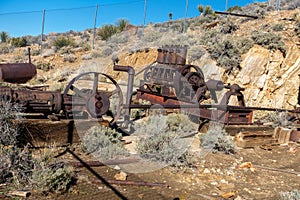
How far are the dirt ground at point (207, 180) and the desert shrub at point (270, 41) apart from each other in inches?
321

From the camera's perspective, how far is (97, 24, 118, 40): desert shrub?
95.1 ft

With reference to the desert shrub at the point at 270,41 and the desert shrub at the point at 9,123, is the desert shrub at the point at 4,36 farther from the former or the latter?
the desert shrub at the point at 9,123

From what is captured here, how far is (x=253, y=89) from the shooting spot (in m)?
13.0

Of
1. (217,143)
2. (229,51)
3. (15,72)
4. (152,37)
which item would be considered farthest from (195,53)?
(15,72)

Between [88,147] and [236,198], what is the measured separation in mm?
2717

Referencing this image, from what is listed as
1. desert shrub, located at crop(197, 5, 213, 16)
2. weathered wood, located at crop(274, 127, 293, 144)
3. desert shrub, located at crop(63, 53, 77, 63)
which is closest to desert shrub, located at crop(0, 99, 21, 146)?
weathered wood, located at crop(274, 127, 293, 144)

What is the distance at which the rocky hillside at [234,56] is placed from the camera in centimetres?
1289

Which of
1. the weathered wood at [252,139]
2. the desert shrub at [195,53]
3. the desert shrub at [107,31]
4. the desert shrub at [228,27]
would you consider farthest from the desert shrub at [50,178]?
the desert shrub at [107,31]

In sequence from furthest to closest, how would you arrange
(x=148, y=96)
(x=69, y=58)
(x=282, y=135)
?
(x=69, y=58), (x=148, y=96), (x=282, y=135)

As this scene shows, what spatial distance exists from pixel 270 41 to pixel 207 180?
10717 millimetres

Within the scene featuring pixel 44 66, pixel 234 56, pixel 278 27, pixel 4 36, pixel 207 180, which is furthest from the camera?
pixel 4 36

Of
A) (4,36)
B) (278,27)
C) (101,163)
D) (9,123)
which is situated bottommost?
(101,163)

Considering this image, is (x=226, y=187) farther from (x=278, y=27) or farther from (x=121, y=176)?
(x=278, y=27)

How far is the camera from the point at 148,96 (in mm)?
9914
